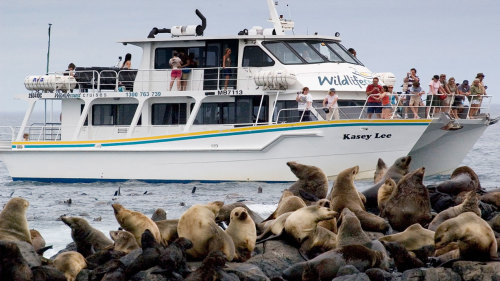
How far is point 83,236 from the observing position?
46.3 ft

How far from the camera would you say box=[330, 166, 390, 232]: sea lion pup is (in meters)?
14.6

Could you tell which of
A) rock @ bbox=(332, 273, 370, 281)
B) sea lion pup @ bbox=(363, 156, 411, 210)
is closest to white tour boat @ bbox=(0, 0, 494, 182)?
sea lion pup @ bbox=(363, 156, 411, 210)

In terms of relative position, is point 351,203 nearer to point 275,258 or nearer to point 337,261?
point 275,258

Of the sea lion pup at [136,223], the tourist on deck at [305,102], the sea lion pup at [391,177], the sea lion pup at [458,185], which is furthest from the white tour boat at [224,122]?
the sea lion pup at [136,223]

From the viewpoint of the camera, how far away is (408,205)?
1512cm

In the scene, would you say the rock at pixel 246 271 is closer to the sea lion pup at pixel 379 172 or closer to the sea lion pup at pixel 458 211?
the sea lion pup at pixel 458 211

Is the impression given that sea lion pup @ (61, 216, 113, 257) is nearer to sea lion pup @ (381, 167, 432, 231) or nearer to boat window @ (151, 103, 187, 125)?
sea lion pup @ (381, 167, 432, 231)

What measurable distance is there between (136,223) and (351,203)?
3325 millimetres

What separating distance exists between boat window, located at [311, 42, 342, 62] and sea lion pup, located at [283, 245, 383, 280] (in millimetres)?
16866

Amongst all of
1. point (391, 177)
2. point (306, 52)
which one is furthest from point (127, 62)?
point (391, 177)

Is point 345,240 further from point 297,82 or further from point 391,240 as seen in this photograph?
point 297,82

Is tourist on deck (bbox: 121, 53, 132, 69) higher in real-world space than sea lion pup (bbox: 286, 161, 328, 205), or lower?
higher

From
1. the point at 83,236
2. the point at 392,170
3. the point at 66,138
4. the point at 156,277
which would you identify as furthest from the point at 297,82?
the point at 156,277

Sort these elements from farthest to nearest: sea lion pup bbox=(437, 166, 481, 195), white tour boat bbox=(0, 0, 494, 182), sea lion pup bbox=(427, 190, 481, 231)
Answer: white tour boat bbox=(0, 0, 494, 182) < sea lion pup bbox=(437, 166, 481, 195) < sea lion pup bbox=(427, 190, 481, 231)
